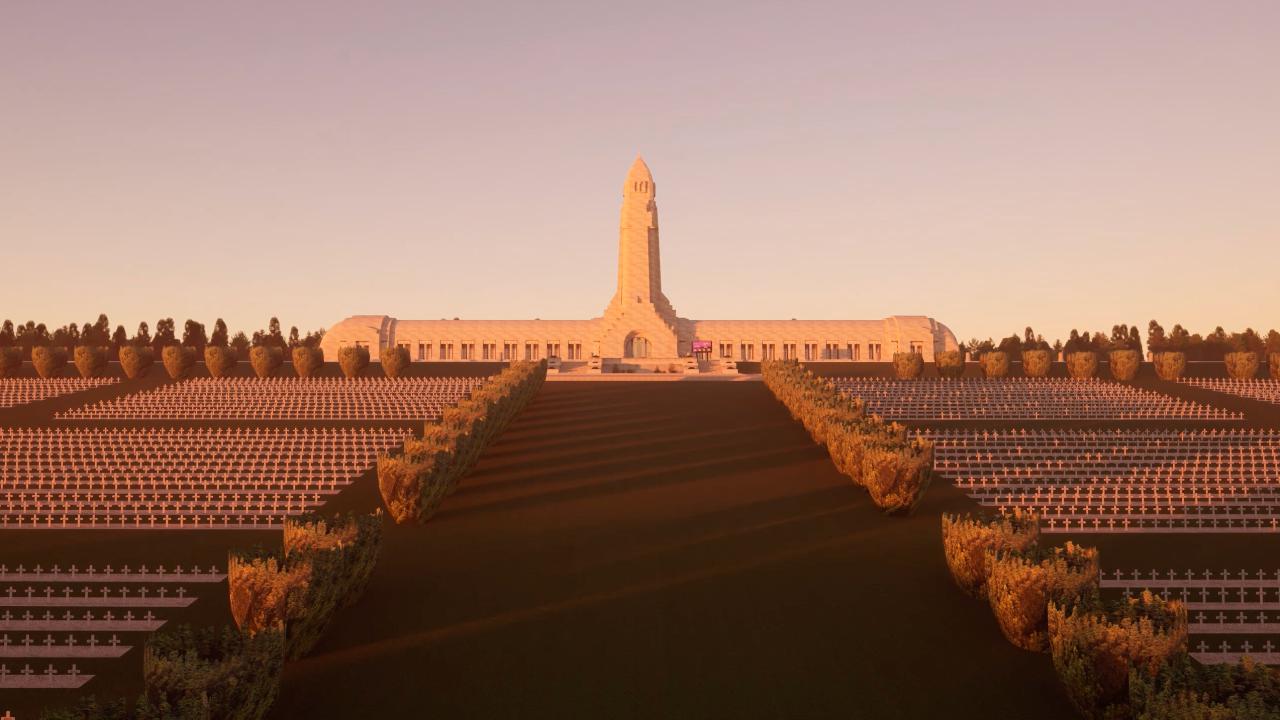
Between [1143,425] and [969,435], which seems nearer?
[969,435]

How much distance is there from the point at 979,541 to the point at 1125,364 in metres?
58.1

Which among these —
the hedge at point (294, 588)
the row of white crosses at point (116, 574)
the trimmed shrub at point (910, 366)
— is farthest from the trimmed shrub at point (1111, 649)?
the trimmed shrub at point (910, 366)

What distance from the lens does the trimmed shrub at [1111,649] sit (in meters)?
13.1

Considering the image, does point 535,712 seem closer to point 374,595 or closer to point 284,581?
point 284,581

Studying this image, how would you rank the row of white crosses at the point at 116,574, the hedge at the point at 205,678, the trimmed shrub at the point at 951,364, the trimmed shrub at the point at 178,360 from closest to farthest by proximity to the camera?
the hedge at the point at 205,678 → the row of white crosses at the point at 116,574 → the trimmed shrub at the point at 178,360 → the trimmed shrub at the point at 951,364

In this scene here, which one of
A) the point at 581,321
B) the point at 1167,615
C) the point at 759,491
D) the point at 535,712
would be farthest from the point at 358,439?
the point at 581,321

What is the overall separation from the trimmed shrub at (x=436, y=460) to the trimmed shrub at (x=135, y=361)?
43895 millimetres

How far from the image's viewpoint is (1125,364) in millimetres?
68875

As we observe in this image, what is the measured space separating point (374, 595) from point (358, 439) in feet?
77.6

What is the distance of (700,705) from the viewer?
14.3m

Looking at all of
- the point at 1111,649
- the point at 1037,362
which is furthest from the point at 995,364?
the point at 1111,649

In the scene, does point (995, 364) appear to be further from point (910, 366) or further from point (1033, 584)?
point (1033, 584)

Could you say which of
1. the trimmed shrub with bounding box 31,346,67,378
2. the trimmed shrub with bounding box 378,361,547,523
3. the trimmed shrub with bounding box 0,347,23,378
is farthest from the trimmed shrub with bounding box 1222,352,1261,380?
the trimmed shrub with bounding box 0,347,23,378

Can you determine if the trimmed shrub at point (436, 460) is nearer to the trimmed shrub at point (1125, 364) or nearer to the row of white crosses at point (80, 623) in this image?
the row of white crosses at point (80, 623)
